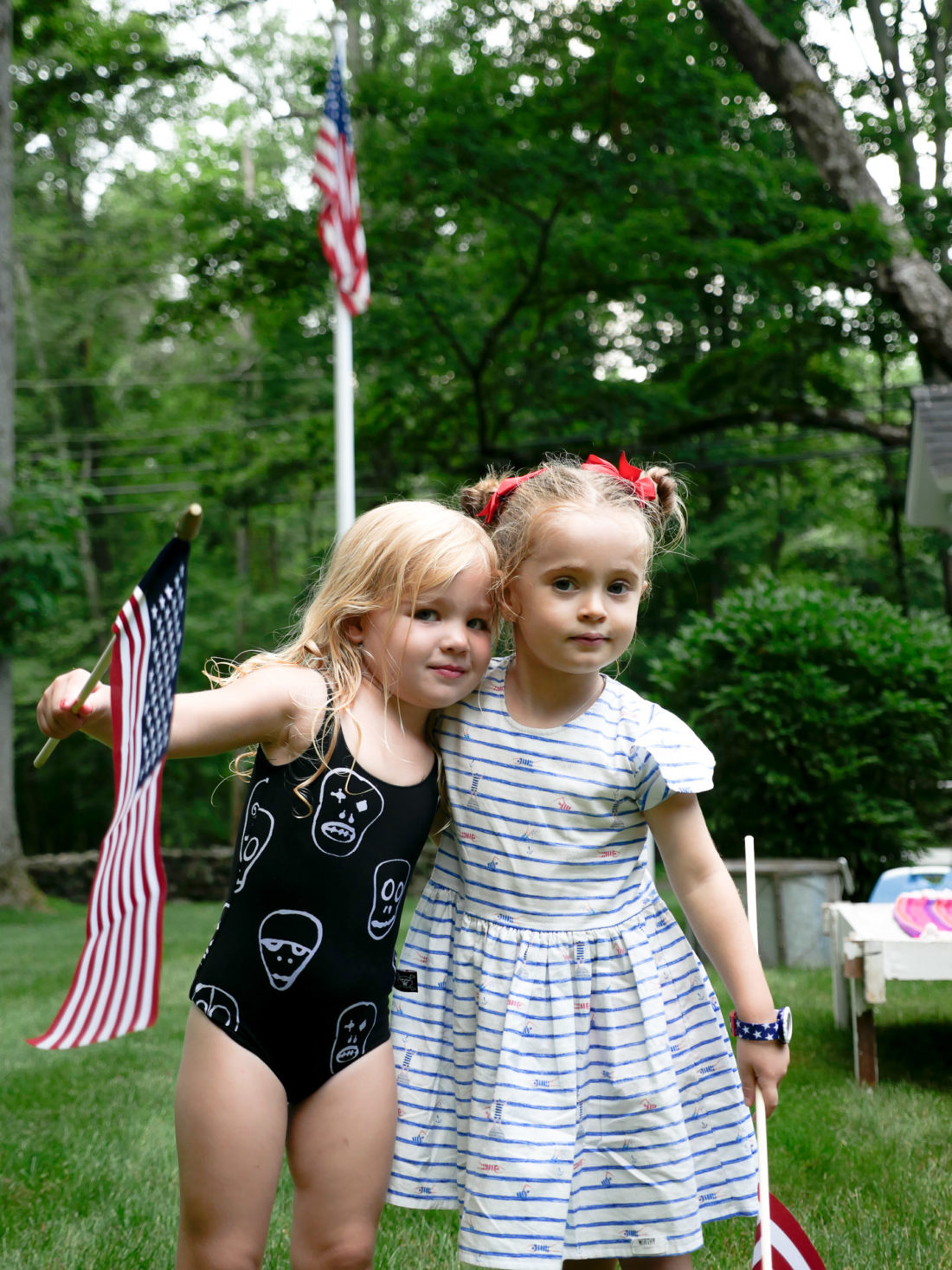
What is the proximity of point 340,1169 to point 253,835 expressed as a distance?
1.83 feet

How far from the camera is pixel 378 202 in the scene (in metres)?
13.1

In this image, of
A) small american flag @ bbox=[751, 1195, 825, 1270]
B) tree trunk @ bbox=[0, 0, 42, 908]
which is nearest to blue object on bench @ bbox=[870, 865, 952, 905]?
small american flag @ bbox=[751, 1195, 825, 1270]

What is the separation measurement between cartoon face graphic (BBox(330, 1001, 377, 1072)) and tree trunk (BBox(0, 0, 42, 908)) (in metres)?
11.0

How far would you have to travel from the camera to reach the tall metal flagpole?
9609 millimetres

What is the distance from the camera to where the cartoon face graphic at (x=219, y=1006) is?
1.91 metres

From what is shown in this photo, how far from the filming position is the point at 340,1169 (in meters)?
1.91

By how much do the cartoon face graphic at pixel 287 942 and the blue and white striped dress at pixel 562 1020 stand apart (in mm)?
268

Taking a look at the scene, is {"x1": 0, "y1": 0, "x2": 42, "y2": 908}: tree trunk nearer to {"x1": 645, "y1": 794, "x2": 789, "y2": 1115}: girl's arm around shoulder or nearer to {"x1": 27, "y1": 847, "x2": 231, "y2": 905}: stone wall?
{"x1": 27, "y1": 847, "x2": 231, "y2": 905}: stone wall

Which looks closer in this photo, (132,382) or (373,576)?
(373,576)

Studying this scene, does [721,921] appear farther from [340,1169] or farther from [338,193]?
[338,193]

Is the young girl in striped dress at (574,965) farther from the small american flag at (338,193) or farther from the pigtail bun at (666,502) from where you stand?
the small american flag at (338,193)

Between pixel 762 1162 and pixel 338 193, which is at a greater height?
pixel 338 193

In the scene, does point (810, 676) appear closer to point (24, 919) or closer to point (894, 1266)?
point (894, 1266)

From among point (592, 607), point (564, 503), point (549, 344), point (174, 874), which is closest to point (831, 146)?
point (549, 344)
